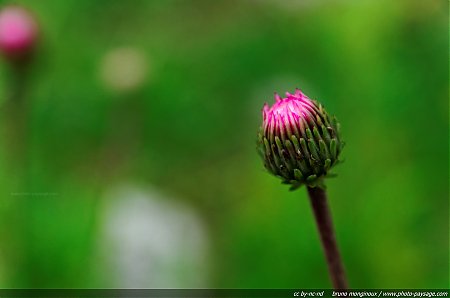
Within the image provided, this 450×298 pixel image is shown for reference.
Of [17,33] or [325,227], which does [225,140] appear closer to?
[17,33]

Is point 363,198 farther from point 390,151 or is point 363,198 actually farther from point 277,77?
point 277,77

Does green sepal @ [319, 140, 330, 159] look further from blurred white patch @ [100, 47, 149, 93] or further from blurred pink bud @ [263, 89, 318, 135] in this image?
blurred white patch @ [100, 47, 149, 93]

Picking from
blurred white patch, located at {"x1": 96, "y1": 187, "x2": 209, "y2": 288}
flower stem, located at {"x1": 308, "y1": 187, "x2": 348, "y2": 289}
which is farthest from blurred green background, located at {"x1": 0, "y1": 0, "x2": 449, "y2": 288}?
flower stem, located at {"x1": 308, "y1": 187, "x2": 348, "y2": 289}

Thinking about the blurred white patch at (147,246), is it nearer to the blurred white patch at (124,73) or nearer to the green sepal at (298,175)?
the blurred white patch at (124,73)

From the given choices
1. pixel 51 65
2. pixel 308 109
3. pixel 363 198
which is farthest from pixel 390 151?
pixel 51 65

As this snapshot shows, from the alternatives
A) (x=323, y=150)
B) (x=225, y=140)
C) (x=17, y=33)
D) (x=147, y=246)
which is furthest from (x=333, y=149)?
(x=225, y=140)

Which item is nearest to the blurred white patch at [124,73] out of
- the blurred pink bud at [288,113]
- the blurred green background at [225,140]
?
the blurred green background at [225,140]
